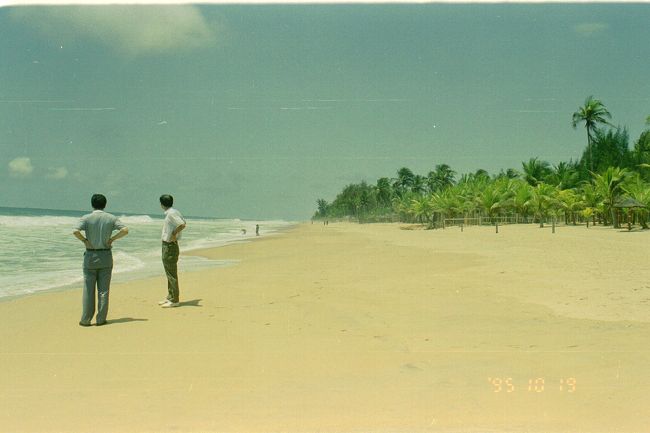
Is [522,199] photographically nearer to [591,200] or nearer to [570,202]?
[570,202]

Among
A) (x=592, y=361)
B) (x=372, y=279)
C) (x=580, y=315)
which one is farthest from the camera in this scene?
(x=372, y=279)

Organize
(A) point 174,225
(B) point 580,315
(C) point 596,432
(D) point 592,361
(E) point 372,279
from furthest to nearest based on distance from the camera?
(E) point 372,279 → (A) point 174,225 → (B) point 580,315 → (D) point 592,361 → (C) point 596,432

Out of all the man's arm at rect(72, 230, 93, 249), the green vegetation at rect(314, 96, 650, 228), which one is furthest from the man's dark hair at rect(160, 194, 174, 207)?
the green vegetation at rect(314, 96, 650, 228)

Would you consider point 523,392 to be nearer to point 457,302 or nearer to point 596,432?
point 596,432

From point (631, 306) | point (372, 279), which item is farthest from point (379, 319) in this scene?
point (372, 279)

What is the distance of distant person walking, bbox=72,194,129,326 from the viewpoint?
6.57 m

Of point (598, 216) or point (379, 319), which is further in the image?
point (598, 216)

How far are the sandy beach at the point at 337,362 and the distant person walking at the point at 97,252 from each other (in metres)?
0.26

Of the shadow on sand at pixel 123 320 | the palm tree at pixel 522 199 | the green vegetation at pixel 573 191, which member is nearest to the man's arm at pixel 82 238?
the shadow on sand at pixel 123 320

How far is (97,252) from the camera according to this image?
6.64 meters

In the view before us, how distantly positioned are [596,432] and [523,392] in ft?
2.27

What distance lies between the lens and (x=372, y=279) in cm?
1148

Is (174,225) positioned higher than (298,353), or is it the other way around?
(174,225)

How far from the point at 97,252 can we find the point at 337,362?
3.54 metres
